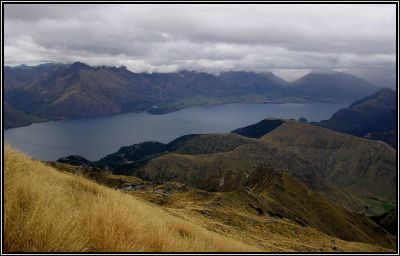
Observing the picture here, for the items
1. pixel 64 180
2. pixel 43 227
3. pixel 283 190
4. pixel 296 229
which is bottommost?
pixel 283 190

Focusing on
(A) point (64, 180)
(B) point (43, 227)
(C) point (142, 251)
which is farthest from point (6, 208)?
(A) point (64, 180)

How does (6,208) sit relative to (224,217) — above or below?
above

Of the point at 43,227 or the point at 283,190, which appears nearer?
the point at 43,227

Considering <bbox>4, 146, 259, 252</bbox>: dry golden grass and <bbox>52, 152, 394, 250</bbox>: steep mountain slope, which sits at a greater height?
<bbox>4, 146, 259, 252</bbox>: dry golden grass

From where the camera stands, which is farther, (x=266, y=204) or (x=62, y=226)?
(x=266, y=204)

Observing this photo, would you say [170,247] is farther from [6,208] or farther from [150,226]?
[6,208]

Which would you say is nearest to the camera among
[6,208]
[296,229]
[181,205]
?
[6,208]

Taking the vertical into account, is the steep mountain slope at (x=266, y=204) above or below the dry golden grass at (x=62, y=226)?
below

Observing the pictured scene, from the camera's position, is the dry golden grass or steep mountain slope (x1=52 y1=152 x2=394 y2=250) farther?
steep mountain slope (x1=52 y1=152 x2=394 y2=250)

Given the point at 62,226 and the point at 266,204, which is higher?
the point at 62,226

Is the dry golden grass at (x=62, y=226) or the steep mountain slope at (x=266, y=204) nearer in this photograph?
the dry golden grass at (x=62, y=226)

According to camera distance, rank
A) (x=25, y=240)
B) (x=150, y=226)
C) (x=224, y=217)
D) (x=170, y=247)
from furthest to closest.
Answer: (x=224, y=217) < (x=150, y=226) < (x=170, y=247) < (x=25, y=240)
